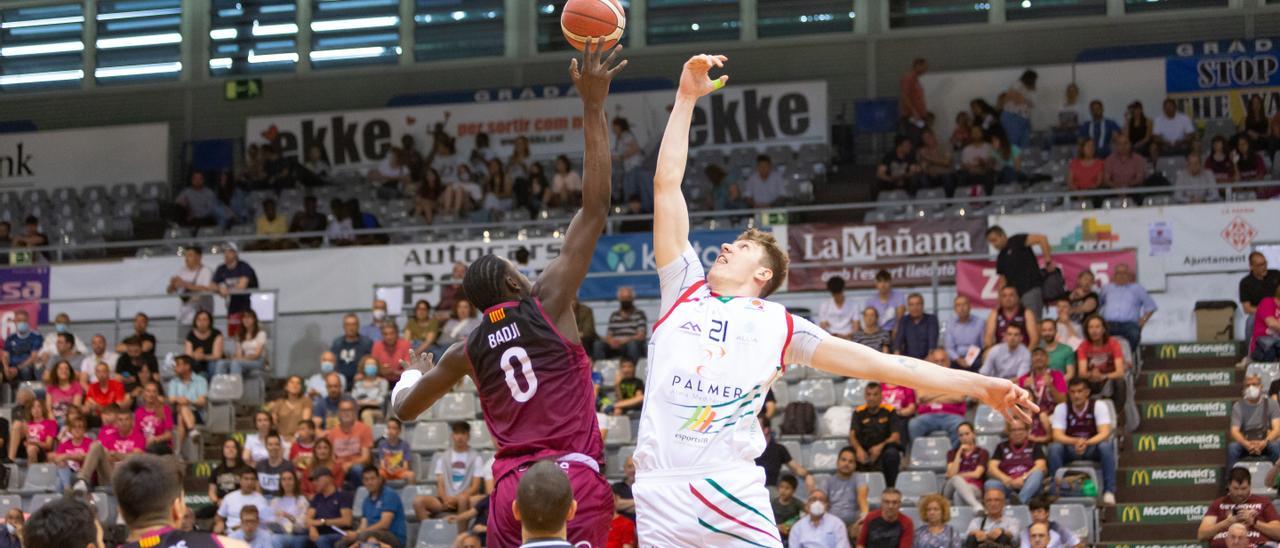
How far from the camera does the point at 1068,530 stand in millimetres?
14125

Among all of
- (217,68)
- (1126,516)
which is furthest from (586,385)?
(217,68)

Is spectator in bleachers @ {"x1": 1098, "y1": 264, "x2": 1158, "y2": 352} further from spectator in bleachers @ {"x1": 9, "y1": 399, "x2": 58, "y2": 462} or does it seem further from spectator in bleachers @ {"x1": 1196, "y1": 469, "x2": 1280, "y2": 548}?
spectator in bleachers @ {"x1": 9, "y1": 399, "x2": 58, "y2": 462}

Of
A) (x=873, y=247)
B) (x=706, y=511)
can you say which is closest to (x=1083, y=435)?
(x=873, y=247)

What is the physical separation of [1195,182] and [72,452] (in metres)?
14.4

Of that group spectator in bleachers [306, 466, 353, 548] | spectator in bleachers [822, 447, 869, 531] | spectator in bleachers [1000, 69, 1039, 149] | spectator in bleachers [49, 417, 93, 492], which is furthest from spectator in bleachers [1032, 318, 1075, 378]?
spectator in bleachers [49, 417, 93, 492]

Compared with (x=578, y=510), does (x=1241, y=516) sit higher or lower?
lower

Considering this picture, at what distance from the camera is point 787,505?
15008 millimetres

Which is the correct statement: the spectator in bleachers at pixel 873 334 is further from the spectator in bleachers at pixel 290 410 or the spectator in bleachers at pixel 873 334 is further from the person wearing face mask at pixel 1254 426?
the spectator in bleachers at pixel 290 410

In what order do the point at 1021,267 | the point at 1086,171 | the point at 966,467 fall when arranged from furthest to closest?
the point at 1086,171 → the point at 1021,267 → the point at 966,467

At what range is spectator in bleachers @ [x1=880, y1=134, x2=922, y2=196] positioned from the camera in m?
22.8

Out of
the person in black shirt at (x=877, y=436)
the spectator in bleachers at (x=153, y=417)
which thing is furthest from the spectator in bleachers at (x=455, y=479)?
the person in black shirt at (x=877, y=436)

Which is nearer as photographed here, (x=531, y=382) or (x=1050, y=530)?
(x=531, y=382)

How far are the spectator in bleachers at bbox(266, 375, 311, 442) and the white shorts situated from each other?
12.8m

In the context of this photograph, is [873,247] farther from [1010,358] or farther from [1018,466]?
[1018,466]
